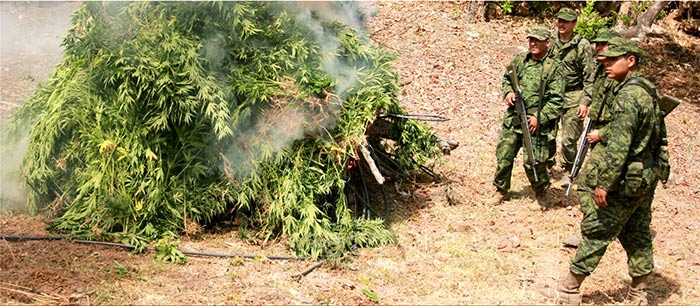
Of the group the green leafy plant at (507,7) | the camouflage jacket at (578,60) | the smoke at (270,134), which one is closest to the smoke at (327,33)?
the smoke at (270,134)

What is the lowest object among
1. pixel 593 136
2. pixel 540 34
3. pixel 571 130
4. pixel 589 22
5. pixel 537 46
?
pixel 571 130

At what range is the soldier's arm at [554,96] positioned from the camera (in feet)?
25.2

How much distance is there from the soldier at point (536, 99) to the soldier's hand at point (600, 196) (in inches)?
91.4

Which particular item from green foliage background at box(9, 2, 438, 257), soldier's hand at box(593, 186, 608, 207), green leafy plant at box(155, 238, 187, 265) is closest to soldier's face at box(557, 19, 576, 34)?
green foliage background at box(9, 2, 438, 257)

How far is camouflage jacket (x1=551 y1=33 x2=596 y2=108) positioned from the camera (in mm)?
7996

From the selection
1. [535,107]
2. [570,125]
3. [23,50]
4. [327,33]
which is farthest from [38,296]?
[23,50]

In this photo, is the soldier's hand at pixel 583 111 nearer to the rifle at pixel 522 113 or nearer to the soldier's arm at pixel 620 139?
the rifle at pixel 522 113

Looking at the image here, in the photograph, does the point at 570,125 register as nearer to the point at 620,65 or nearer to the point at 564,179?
the point at 564,179

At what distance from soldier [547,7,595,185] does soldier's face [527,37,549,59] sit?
0.16m

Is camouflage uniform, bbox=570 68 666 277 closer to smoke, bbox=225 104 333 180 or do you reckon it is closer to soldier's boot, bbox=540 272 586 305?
soldier's boot, bbox=540 272 586 305

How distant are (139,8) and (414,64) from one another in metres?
6.12

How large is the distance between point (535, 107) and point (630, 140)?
2.45 metres

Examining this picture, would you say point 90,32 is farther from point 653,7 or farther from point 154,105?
point 653,7

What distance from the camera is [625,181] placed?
542 centimetres
